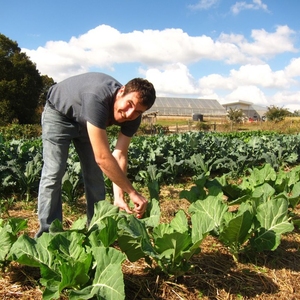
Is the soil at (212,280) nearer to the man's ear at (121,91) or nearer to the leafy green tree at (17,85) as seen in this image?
the man's ear at (121,91)

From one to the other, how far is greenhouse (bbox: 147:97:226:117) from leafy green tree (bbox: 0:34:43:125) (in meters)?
22.1

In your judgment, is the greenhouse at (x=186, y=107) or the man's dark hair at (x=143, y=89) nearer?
the man's dark hair at (x=143, y=89)

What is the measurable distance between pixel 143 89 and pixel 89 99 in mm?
379

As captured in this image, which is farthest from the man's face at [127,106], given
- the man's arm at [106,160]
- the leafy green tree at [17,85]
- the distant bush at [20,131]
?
the leafy green tree at [17,85]

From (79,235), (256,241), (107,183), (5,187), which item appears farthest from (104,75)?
(5,187)

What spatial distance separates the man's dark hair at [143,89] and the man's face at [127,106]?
28 millimetres

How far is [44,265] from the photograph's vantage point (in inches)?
69.9

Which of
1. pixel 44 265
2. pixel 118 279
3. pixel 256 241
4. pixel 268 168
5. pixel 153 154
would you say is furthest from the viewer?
pixel 153 154

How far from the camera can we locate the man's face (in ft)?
6.91

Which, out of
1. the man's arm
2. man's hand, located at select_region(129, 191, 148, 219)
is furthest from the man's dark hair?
man's hand, located at select_region(129, 191, 148, 219)

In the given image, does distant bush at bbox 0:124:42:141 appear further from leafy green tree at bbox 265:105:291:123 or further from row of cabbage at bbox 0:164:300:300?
leafy green tree at bbox 265:105:291:123

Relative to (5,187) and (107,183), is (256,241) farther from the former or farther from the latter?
(5,187)

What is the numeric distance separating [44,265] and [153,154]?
3835 mm

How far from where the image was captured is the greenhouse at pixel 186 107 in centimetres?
4972
